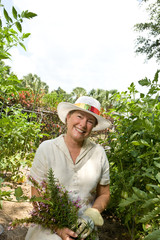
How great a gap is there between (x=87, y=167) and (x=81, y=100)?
58cm

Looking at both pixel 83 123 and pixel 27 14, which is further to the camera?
pixel 83 123

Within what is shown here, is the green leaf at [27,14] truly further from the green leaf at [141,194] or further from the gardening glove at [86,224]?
the gardening glove at [86,224]

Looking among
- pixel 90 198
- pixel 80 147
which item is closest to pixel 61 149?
pixel 80 147

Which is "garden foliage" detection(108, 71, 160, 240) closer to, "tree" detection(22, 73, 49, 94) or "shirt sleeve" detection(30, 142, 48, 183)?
"shirt sleeve" detection(30, 142, 48, 183)

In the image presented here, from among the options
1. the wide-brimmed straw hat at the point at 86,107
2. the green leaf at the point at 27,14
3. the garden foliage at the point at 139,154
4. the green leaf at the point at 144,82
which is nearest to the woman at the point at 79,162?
the wide-brimmed straw hat at the point at 86,107

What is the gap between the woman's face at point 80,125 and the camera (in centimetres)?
165

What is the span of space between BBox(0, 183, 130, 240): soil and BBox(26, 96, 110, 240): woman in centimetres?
64

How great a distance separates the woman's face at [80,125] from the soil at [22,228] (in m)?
1.10

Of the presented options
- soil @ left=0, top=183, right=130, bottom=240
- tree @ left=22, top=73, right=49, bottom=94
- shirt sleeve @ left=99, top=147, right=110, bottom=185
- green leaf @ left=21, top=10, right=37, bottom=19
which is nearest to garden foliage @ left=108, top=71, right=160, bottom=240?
shirt sleeve @ left=99, top=147, right=110, bottom=185

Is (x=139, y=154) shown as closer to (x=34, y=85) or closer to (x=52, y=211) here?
(x=52, y=211)

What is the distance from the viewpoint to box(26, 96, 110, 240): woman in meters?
1.59

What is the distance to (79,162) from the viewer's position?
167 cm

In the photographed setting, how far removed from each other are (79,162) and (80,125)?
307 mm

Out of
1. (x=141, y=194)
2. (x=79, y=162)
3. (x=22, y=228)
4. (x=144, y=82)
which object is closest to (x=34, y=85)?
(x=22, y=228)
